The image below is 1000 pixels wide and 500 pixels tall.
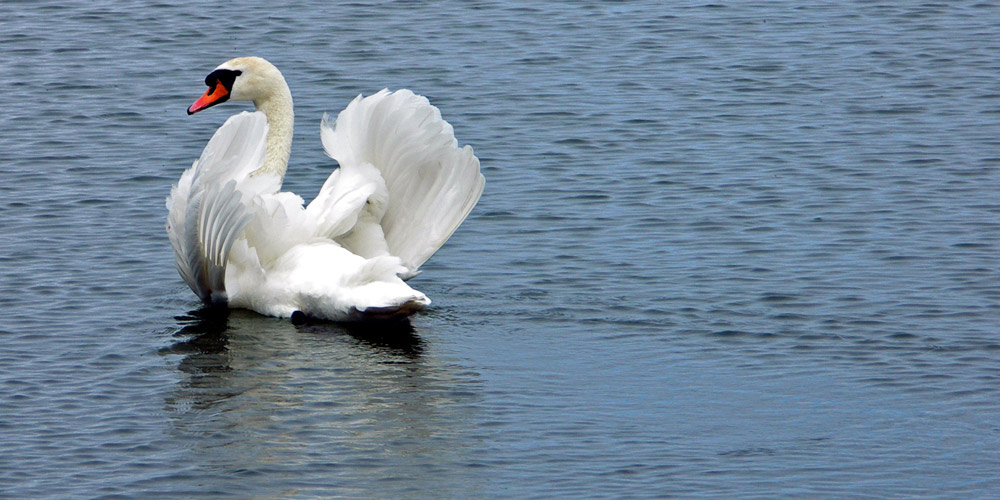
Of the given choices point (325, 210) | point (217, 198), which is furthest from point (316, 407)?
point (325, 210)

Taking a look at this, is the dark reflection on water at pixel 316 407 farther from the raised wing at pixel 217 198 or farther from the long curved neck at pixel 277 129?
the long curved neck at pixel 277 129

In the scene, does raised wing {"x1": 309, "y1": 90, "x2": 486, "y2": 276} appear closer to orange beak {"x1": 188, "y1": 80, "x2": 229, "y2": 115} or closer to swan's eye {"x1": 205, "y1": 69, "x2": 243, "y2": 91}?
swan's eye {"x1": 205, "y1": 69, "x2": 243, "y2": 91}

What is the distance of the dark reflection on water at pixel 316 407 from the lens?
7.23 meters

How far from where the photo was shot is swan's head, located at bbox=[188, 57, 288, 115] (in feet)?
34.9

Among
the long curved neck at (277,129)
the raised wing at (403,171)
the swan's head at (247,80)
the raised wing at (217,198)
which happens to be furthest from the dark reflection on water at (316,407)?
the swan's head at (247,80)

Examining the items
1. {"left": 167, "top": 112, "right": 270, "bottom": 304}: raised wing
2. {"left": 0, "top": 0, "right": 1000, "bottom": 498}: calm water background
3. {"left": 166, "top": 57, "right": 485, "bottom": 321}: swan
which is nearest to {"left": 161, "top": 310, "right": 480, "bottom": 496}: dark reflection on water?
{"left": 0, "top": 0, "right": 1000, "bottom": 498}: calm water background

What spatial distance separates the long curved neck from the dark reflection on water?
106 cm

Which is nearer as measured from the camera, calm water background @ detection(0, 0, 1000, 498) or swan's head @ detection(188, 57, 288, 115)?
calm water background @ detection(0, 0, 1000, 498)

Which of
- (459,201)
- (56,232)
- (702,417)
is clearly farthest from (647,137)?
(702,417)

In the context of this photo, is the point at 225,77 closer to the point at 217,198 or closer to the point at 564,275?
the point at 217,198

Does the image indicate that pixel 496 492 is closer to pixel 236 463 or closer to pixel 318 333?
pixel 236 463

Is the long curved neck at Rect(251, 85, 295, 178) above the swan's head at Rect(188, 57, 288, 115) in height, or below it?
below

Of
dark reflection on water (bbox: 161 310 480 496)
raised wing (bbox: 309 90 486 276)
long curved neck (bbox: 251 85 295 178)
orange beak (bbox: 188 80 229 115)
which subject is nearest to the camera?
dark reflection on water (bbox: 161 310 480 496)

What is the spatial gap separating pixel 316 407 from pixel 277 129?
9.91ft
